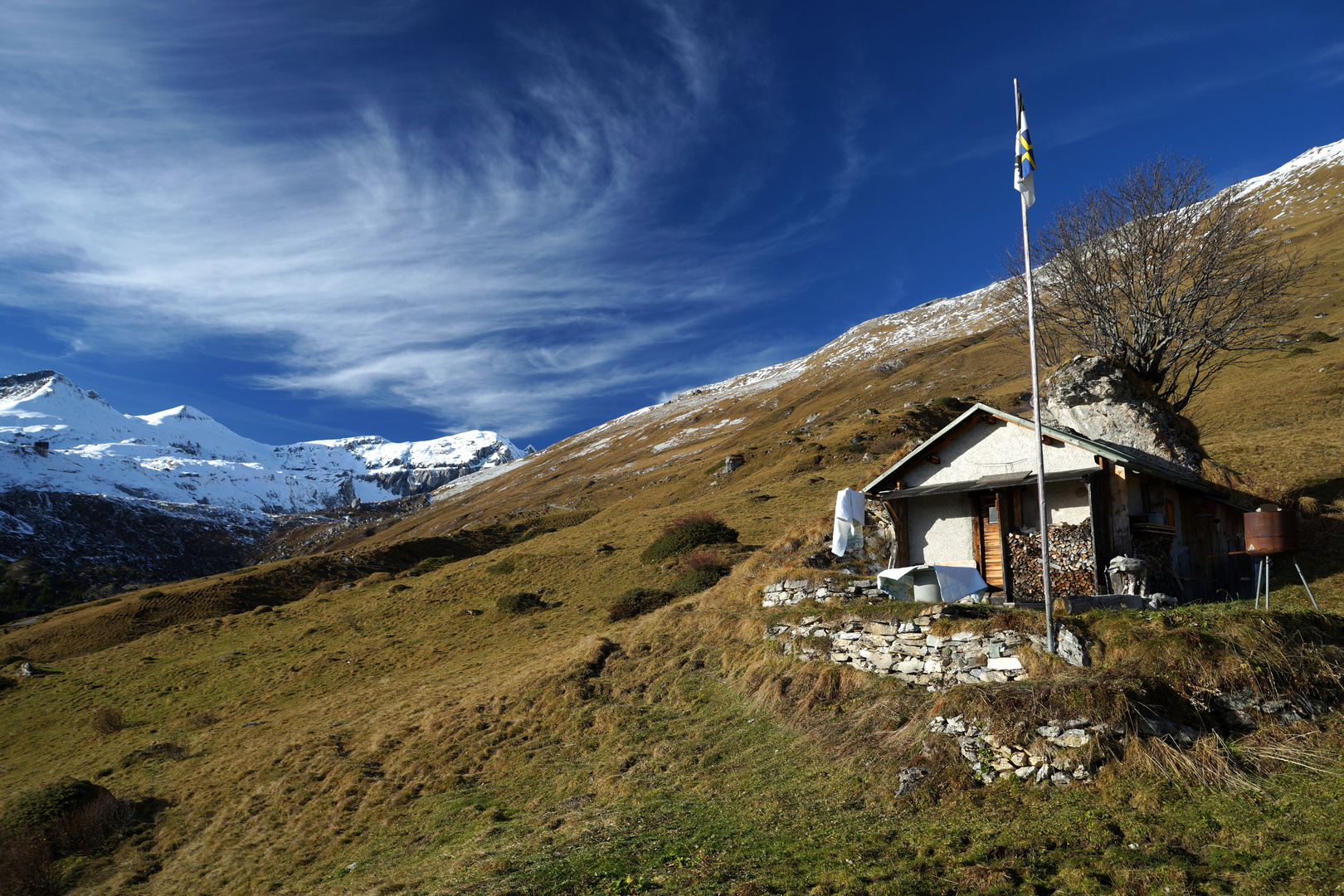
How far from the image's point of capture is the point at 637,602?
31.1m

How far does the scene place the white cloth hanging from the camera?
70.6ft

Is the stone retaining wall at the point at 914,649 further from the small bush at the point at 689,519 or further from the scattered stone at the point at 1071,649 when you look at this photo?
the small bush at the point at 689,519

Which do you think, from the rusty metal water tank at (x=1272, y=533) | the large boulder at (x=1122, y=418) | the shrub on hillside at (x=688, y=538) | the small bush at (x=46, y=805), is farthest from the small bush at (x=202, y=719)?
the rusty metal water tank at (x=1272, y=533)

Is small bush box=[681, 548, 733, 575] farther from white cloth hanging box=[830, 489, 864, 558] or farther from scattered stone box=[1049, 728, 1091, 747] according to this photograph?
scattered stone box=[1049, 728, 1091, 747]

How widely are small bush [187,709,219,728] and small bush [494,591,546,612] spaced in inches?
543

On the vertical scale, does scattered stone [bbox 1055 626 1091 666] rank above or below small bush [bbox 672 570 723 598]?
above

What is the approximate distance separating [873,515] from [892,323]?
6640 inches

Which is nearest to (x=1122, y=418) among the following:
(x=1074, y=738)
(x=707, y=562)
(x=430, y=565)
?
(x=707, y=562)

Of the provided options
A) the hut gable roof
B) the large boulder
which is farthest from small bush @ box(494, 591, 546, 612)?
the large boulder

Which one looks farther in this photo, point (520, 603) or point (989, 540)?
point (520, 603)

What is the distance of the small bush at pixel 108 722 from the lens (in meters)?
28.5

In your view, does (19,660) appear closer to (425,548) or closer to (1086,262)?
(425,548)

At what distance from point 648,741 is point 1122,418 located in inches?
886

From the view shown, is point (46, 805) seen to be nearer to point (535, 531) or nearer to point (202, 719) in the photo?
point (202, 719)
